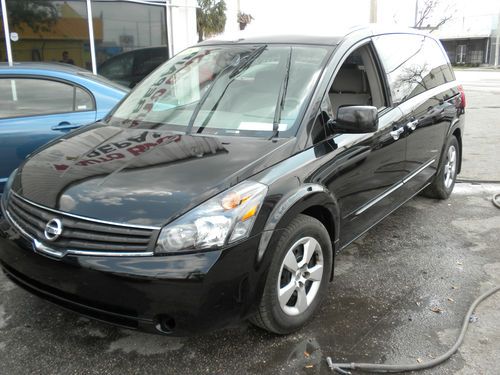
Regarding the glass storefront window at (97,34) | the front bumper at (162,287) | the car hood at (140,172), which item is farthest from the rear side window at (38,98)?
the glass storefront window at (97,34)

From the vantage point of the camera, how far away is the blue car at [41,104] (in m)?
4.17

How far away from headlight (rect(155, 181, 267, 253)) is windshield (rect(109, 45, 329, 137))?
661mm

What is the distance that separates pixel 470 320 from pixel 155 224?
2099 millimetres

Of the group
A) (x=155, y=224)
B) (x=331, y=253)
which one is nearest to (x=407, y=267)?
(x=331, y=253)

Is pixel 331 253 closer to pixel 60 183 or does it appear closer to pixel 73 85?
pixel 60 183

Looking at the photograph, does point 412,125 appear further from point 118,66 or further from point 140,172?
point 118,66

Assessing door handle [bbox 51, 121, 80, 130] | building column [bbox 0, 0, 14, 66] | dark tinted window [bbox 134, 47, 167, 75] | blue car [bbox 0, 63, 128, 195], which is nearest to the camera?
blue car [bbox 0, 63, 128, 195]

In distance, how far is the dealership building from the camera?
9195 mm

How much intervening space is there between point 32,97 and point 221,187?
280 cm

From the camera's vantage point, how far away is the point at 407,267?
12.7 ft

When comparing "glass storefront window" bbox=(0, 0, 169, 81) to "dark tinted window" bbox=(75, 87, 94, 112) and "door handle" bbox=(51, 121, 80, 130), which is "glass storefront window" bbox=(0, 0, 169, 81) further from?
"door handle" bbox=(51, 121, 80, 130)

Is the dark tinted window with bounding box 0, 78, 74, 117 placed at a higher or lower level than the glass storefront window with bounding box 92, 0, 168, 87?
lower

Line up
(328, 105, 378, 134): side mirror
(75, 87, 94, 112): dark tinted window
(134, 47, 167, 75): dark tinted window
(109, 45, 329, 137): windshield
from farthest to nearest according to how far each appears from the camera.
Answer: (134, 47, 167, 75): dark tinted window → (75, 87, 94, 112): dark tinted window → (109, 45, 329, 137): windshield → (328, 105, 378, 134): side mirror

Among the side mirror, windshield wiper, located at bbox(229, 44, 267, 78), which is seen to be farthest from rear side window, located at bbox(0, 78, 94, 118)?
the side mirror
